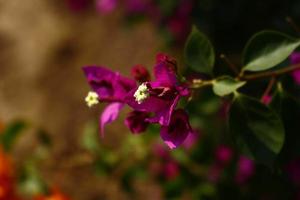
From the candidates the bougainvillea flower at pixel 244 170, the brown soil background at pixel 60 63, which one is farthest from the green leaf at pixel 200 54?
the brown soil background at pixel 60 63

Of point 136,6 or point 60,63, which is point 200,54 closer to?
point 136,6

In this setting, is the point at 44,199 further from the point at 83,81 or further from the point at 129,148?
the point at 83,81

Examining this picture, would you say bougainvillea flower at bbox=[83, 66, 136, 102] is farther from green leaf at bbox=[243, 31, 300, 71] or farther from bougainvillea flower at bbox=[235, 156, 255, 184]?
bougainvillea flower at bbox=[235, 156, 255, 184]

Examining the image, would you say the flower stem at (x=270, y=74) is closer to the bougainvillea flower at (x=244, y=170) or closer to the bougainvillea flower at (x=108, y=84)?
the bougainvillea flower at (x=108, y=84)

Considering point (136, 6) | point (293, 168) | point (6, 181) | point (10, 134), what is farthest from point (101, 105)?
point (293, 168)

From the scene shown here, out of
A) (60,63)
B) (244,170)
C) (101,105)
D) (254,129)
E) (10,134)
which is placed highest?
(60,63)

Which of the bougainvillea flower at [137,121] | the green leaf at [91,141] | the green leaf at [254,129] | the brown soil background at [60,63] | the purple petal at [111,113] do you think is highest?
the brown soil background at [60,63]
